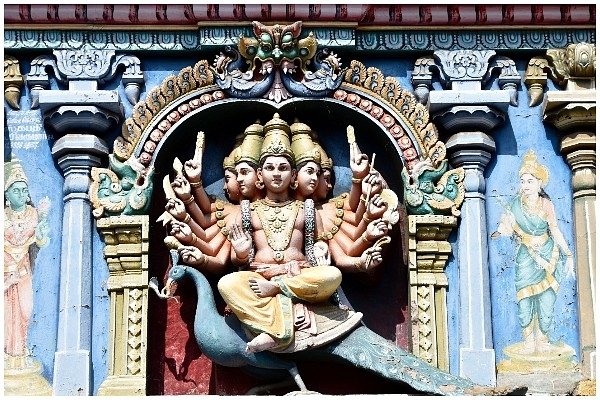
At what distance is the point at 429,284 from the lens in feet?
39.3

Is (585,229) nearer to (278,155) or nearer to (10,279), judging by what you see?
(278,155)

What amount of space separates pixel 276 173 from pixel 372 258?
0.84 metres

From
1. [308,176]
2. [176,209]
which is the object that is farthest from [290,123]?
[176,209]

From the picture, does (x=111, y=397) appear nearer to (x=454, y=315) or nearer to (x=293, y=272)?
(x=293, y=272)

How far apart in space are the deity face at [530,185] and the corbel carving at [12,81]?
3390mm

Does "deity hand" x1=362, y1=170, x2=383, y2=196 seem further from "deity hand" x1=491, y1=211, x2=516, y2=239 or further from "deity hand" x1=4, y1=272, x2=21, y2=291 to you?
"deity hand" x1=4, y1=272, x2=21, y2=291

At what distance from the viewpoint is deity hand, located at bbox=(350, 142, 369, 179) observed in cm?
1208

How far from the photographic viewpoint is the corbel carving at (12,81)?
12.4 metres

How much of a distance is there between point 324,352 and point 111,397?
1.36 metres

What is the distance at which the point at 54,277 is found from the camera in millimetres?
12031

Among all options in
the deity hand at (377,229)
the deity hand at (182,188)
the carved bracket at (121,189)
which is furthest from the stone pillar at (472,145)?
the carved bracket at (121,189)

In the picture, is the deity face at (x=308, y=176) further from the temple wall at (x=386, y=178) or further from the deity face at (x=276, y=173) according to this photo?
the temple wall at (x=386, y=178)

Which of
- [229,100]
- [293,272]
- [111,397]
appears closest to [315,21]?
[229,100]

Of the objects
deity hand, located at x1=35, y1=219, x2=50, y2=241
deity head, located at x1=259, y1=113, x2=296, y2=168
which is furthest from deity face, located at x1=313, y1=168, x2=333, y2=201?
deity hand, located at x1=35, y1=219, x2=50, y2=241
